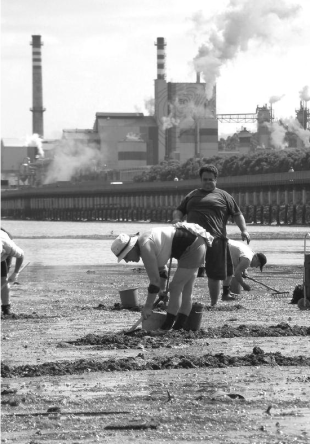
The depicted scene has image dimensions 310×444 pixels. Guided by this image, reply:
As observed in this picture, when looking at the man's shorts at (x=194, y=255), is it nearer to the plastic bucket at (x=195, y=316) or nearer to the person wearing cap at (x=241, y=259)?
the plastic bucket at (x=195, y=316)

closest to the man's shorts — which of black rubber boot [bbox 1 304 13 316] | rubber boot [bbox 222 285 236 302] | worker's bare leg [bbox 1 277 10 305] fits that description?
worker's bare leg [bbox 1 277 10 305]

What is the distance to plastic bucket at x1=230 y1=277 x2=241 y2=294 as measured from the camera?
20250 mm

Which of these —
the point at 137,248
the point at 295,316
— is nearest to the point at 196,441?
the point at 137,248

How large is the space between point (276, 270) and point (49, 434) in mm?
22419

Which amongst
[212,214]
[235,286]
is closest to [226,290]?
[235,286]

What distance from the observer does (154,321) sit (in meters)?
14.0

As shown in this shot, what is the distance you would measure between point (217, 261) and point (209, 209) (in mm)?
681

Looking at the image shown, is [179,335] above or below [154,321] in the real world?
below

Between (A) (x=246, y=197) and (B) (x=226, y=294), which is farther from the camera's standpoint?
(A) (x=246, y=197)

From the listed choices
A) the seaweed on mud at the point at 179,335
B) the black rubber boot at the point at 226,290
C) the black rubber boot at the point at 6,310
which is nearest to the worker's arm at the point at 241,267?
the black rubber boot at the point at 226,290

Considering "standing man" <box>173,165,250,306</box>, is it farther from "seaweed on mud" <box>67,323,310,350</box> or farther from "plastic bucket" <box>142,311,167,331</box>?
"plastic bucket" <box>142,311,167,331</box>

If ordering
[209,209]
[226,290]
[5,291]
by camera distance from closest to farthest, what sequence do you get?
[5,291] → [209,209] → [226,290]

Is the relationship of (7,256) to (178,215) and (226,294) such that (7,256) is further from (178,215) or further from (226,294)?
(226,294)

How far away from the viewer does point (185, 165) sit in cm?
19488
